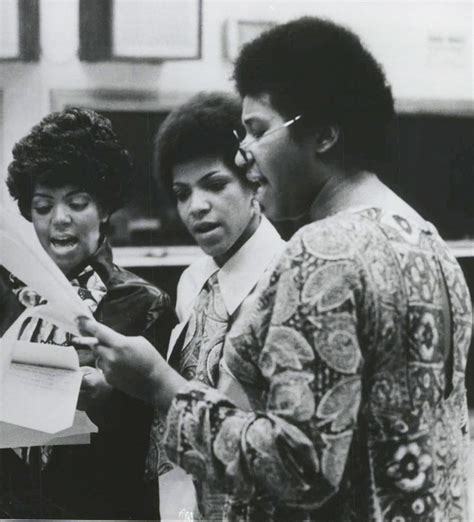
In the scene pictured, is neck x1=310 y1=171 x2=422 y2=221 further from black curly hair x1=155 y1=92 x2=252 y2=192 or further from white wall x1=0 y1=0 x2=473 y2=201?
white wall x1=0 y1=0 x2=473 y2=201

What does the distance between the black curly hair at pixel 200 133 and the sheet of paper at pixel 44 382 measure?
1.68 feet

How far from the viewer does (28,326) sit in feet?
6.30

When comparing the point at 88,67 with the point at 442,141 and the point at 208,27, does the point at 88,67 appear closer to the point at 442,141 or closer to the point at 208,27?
the point at 208,27

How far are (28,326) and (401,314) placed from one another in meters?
1.09

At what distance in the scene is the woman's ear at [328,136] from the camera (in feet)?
4.35

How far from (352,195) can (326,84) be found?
8.1 inches

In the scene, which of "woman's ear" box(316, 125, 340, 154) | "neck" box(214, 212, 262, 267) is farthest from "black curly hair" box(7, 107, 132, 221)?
"woman's ear" box(316, 125, 340, 154)

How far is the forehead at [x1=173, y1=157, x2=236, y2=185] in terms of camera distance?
1.81 m

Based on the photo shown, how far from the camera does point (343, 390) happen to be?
3.73 ft

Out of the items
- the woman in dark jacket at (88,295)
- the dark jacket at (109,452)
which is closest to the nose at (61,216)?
the woman in dark jacket at (88,295)

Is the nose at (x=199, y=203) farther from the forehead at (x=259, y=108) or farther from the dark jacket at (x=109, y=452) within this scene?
the forehead at (x=259, y=108)

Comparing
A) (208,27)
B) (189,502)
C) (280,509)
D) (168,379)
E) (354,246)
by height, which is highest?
(208,27)

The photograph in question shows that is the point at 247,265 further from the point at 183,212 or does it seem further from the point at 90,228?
the point at 90,228

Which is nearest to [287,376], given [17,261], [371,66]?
[371,66]
